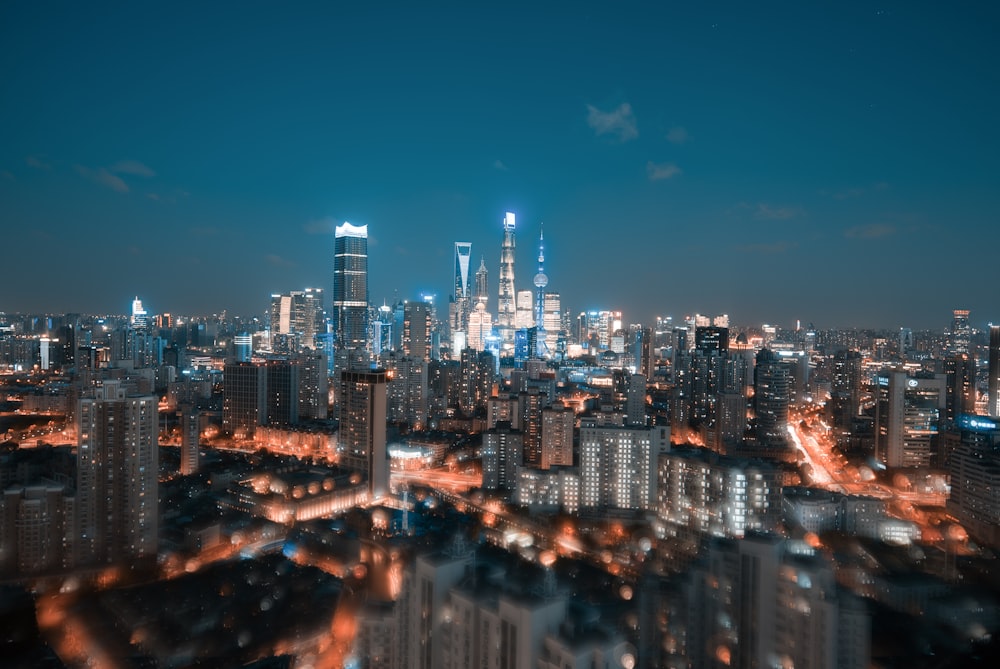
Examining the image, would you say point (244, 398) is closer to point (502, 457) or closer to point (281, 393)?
point (281, 393)

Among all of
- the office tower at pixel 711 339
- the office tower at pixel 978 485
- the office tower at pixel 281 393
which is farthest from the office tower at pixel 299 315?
the office tower at pixel 978 485

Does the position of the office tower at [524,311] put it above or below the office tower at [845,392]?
above

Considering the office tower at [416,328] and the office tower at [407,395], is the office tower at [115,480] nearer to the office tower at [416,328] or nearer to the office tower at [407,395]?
the office tower at [407,395]

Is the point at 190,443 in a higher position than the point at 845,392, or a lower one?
lower

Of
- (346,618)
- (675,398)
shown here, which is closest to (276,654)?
(346,618)

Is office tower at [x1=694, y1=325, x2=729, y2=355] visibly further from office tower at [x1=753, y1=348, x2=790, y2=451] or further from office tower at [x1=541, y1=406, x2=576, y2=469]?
office tower at [x1=541, y1=406, x2=576, y2=469]

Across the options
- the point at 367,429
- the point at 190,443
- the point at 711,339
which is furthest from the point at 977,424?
the point at 190,443
